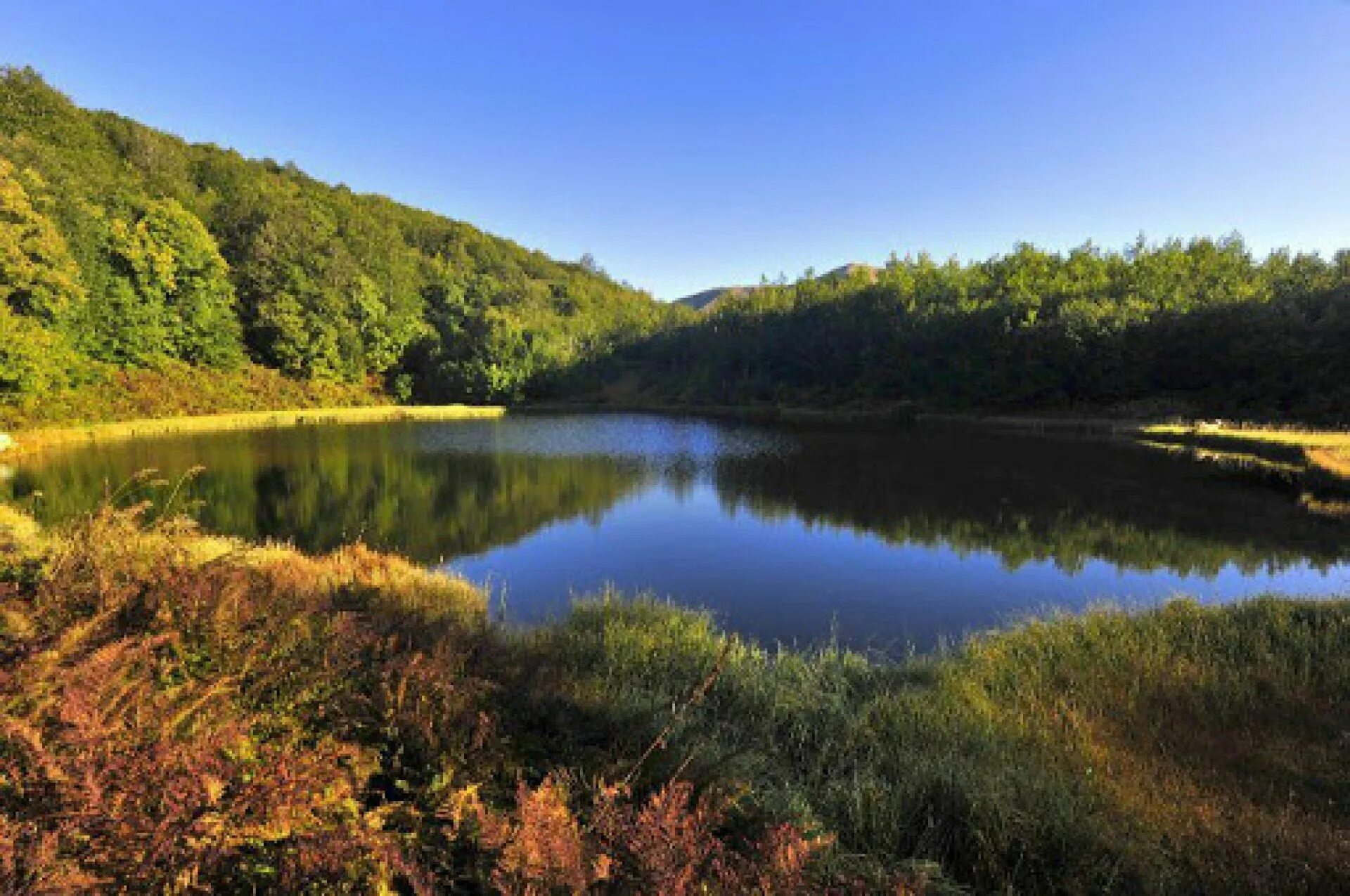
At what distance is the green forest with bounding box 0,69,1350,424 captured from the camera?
36.4 meters

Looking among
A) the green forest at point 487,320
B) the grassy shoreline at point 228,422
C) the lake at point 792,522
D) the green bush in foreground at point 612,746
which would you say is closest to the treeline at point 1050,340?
the green forest at point 487,320

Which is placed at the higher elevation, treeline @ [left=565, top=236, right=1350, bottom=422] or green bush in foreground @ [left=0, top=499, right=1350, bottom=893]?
treeline @ [left=565, top=236, right=1350, bottom=422]

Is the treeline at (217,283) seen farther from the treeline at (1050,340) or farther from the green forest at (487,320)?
the treeline at (1050,340)

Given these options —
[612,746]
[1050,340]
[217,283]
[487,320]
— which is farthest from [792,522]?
[487,320]

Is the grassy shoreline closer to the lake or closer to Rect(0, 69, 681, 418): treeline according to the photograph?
Rect(0, 69, 681, 418): treeline

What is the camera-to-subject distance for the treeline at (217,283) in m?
36.6

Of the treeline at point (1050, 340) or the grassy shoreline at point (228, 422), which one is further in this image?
the treeline at point (1050, 340)

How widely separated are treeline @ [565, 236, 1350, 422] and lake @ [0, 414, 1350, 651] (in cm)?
1464

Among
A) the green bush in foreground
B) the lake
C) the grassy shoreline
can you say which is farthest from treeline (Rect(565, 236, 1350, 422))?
the green bush in foreground

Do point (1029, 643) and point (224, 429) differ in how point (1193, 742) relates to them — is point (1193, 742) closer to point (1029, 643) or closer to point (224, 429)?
point (1029, 643)

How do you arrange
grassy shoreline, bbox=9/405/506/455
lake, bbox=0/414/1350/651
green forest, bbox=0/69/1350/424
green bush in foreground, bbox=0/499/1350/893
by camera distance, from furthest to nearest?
green forest, bbox=0/69/1350/424 < grassy shoreline, bbox=9/405/506/455 < lake, bbox=0/414/1350/651 < green bush in foreground, bbox=0/499/1350/893

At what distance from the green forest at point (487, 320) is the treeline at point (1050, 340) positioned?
0.57ft

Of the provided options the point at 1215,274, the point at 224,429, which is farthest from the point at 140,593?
the point at 1215,274

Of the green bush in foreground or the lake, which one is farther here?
the lake
